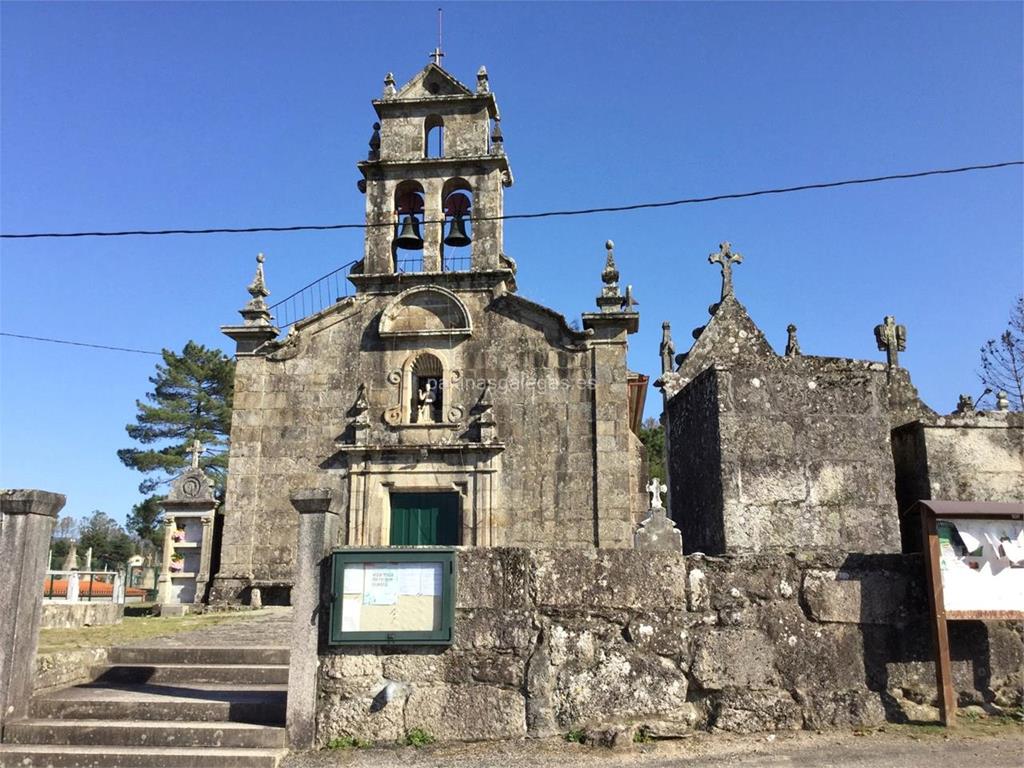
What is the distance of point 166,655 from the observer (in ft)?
26.7

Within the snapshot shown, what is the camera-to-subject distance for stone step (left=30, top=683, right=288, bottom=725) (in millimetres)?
6133

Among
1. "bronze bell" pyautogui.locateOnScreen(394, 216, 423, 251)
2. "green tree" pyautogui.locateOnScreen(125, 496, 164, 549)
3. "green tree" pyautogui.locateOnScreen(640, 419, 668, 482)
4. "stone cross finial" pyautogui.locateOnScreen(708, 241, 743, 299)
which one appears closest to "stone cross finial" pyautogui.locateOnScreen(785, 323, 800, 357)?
"stone cross finial" pyautogui.locateOnScreen(708, 241, 743, 299)

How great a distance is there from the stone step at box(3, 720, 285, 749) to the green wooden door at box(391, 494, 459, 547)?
393 inches

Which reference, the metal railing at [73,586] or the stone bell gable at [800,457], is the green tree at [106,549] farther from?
the stone bell gable at [800,457]

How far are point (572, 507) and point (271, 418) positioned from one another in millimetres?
6731

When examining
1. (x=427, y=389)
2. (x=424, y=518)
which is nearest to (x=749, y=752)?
(x=424, y=518)

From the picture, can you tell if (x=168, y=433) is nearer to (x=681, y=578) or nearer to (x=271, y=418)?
(x=271, y=418)

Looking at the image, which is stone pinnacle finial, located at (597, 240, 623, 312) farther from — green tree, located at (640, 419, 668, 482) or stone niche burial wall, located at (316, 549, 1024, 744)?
green tree, located at (640, 419, 668, 482)

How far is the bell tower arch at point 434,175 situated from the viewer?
17.6m

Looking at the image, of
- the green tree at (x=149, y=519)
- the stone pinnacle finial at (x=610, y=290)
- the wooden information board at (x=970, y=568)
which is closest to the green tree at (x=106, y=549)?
the green tree at (x=149, y=519)

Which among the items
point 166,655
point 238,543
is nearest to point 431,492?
point 238,543

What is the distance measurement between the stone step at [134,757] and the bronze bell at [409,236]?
43.8 feet

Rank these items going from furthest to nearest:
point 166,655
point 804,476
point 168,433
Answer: point 168,433 < point 166,655 < point 804,476

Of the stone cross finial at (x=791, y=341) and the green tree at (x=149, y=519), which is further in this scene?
the green tree at (x=149, y=519)
